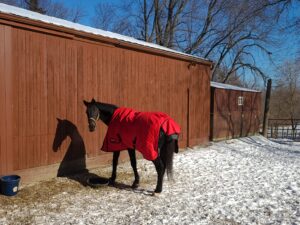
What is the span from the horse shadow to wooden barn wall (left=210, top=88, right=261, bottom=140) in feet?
23.9

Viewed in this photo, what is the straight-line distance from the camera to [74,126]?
717cm

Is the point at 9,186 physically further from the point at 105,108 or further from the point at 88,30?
the point at 88,30

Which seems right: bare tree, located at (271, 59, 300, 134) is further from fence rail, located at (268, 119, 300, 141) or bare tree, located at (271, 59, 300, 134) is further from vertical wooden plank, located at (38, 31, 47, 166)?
vertical wooden plank, located at (38, 31, 47, 166)

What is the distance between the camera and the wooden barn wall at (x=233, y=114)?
1356 cm

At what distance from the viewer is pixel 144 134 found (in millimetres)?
5656

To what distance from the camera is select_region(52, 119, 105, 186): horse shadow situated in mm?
6812

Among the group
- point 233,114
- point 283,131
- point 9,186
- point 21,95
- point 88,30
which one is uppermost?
point 88,30

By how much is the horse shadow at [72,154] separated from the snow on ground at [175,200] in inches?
12.1

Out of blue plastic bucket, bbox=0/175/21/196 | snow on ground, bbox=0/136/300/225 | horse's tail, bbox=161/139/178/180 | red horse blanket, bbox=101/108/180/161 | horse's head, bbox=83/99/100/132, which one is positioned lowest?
snow on ground, bbox=0/136/300/225

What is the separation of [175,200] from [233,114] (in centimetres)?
1013

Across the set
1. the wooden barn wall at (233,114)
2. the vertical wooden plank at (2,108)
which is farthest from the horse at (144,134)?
the wooden barn wall at (233,114)

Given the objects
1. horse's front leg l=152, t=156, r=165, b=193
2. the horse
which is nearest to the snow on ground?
horse's front leg l=152, t=156, r=165, b=193

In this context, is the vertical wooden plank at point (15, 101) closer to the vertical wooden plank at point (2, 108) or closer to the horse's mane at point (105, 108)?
the vertical wooden plank at point (2, 108)

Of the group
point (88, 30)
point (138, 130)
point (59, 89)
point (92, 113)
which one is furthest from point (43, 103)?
point (88, 30)
